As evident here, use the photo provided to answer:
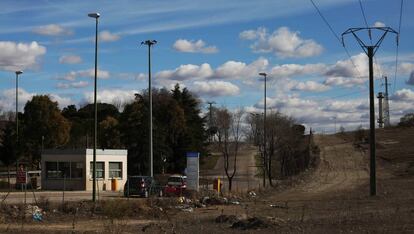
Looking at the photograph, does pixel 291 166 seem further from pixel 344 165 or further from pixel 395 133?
pixel 395 133

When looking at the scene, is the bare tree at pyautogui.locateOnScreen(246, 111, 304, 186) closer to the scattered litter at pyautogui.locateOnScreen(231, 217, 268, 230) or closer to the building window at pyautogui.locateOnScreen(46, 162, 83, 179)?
the building window at pyautogui.locateOnScreen(46, 162, 83, 179)

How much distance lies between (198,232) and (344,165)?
64.0 metres

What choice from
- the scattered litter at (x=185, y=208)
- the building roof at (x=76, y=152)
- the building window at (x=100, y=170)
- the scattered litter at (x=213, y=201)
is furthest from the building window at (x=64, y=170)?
the scattered litter at (x=185, y=208)

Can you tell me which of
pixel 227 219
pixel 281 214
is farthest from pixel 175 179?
pixel 227 219

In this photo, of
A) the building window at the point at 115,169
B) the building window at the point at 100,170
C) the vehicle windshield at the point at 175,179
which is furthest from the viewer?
the building window at the point at 115,169

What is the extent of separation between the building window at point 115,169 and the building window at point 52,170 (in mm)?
4954

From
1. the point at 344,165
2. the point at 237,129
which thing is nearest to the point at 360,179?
the point at 344,165

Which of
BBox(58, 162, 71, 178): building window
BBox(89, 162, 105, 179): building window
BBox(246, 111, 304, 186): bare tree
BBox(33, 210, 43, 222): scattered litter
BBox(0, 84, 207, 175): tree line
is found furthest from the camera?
BBox(246, 111, 304, 186): bare tree

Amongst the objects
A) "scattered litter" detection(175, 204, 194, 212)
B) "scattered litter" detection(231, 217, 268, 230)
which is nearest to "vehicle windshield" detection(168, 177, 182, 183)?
"scattered litter" detection(175, 204, 194, 212)

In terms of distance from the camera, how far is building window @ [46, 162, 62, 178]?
60.1m

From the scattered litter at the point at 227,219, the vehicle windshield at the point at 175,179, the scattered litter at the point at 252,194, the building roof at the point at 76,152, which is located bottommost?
the scattered litter at the point at 252,194

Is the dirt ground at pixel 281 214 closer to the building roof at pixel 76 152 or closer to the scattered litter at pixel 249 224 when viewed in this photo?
the scattered litter at pixel 249 224

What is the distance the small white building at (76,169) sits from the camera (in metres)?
58.8

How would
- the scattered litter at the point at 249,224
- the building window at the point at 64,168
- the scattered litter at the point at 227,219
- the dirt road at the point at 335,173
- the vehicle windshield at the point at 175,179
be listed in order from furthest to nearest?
the building window at the point at 64,168 < the dirt road at the point at 335,173 < the vehicle windshield at the point at 175,179 < the scattered litter at the point at 227,219 < the scattered litter at the point at 249,224
